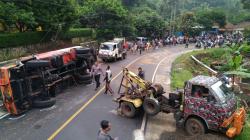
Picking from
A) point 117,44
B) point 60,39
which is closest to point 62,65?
point 117,44

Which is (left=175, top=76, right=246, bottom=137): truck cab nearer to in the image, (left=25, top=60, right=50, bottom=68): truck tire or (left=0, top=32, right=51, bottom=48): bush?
(left=25, top=60, right=50, bottom=68): truck tire

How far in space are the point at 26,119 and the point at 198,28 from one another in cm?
6250

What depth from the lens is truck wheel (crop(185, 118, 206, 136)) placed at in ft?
39.4

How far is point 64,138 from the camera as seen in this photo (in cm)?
1209

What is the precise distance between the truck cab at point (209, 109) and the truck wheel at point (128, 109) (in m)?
2.61

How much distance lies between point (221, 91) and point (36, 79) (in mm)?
9322

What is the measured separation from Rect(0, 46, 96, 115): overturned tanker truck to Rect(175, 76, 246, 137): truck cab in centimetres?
756

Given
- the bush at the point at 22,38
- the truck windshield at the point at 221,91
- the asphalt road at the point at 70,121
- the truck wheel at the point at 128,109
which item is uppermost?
the bush at the point at 22,38

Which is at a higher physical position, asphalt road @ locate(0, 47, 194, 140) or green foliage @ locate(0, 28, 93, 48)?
green foliage @ locate(0, 28, 93, 48)

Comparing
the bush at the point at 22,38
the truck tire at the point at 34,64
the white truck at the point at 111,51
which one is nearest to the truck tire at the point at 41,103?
the truck tire at the point at 34,64

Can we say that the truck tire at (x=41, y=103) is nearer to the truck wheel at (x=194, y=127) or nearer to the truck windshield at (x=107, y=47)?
the truck wheel at (x=194, y=127)

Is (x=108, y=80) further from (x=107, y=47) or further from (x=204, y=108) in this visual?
(x=107, y=47)

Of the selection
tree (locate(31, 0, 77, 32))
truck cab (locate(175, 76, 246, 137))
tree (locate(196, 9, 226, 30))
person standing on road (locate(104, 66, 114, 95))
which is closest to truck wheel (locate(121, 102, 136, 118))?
truck cab (locate(175, 76, 246, 137))

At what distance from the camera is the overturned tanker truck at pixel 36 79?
14.5 m
